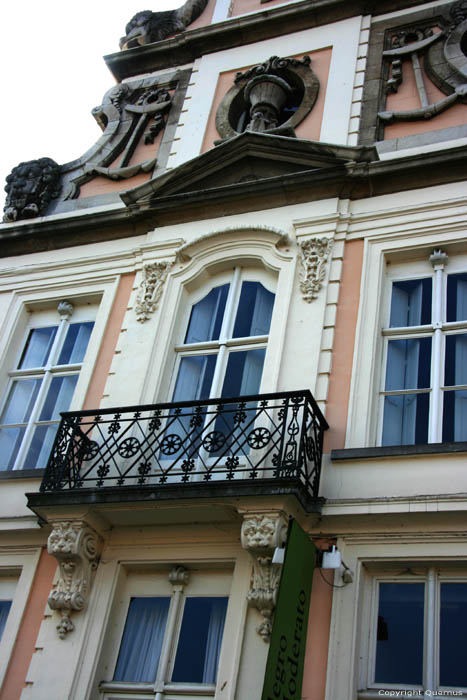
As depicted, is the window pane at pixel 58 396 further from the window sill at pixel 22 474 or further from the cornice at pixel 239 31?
the cornice at pixel 239 31

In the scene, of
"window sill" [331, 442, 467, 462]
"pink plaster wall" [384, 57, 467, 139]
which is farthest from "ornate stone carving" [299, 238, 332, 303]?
"window sill" [331, 442, 467, 462]

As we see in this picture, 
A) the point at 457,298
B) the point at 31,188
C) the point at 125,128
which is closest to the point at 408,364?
the point at 457,298

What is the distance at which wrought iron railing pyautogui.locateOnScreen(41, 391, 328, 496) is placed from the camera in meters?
9.41

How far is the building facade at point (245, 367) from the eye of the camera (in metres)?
8.85

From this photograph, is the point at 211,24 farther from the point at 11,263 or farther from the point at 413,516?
the point at 413,516

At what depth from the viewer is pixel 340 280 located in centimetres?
1113

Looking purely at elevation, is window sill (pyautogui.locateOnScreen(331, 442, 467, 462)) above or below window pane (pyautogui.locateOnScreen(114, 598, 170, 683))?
above

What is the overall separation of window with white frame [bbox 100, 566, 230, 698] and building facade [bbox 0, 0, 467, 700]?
0.02m

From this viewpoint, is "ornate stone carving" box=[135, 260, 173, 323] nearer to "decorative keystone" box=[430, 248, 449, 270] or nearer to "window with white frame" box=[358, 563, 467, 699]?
"decorative keystone" box=[430, 248, 449, 270]

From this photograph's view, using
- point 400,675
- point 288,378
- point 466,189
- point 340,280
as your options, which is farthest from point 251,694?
point 466,189

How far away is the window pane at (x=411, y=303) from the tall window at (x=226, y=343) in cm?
153

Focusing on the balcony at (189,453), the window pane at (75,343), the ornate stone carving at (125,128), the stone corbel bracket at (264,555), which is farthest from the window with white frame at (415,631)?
the ornate stone carving at (125,128)

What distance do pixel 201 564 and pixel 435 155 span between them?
18.3ft

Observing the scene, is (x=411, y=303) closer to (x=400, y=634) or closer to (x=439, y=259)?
(x=439, y=259)
